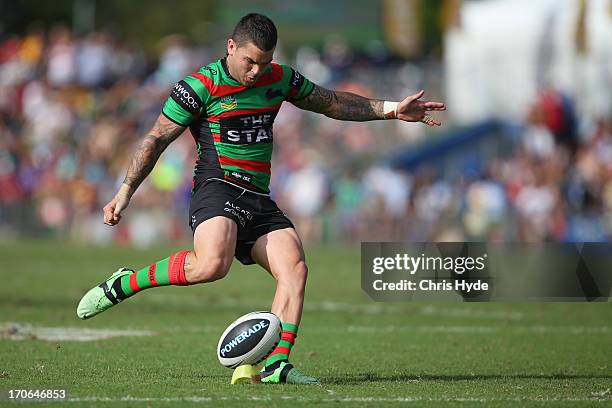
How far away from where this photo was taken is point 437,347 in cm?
1096

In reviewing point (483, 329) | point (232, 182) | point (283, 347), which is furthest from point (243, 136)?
point (483, 329)

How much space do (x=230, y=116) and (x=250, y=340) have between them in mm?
1572

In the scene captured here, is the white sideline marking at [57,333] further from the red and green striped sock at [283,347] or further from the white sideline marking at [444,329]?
the red and green striped sock at [283,347]

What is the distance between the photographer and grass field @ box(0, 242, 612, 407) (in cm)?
774

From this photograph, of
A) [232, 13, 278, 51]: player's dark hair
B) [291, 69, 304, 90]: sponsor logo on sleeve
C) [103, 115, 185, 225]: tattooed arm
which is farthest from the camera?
[291, 69, 304, 90]: sponsor logo on sleeve

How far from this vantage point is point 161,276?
8.45 metres

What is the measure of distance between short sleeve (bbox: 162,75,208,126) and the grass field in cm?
182

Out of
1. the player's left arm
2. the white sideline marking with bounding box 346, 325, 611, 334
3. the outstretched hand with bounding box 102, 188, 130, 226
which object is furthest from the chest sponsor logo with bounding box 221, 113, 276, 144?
the white sideline marking with bounding box 346, 325, 611, 334

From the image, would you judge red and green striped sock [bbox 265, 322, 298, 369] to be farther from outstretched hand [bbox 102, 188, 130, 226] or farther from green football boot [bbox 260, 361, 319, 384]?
outstretched hand [bbox 102, 188, 130, 226]

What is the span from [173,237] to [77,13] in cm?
3280

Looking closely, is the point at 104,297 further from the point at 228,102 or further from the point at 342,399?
the point at 342,399

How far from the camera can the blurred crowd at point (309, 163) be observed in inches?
957

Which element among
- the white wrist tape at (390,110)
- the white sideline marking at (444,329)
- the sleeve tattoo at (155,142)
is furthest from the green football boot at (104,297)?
the white sideline marking at (444,329)

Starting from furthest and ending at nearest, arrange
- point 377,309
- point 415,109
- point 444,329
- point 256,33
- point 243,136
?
point 377,309 → point 444,329 → point 415,109 → point 243,136 → point 256,33
